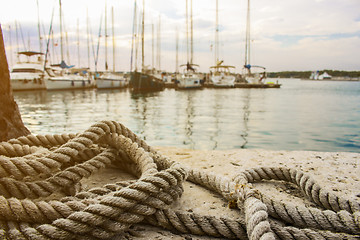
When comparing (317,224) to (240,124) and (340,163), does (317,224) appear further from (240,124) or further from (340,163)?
(240,124)

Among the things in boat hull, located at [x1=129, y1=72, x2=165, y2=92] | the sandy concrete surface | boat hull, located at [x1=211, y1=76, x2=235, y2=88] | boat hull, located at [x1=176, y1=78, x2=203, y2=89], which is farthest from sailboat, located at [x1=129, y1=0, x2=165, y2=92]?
the sandy concrete surface

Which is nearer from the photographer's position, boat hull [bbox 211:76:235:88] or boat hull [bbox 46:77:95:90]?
boat hull [bbox 46:77:95:90]

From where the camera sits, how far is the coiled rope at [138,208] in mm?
1234

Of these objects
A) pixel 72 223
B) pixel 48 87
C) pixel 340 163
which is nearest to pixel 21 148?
pixel 72 223

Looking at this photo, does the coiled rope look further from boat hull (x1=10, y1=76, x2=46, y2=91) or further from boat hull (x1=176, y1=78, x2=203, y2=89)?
boat hull (x1=176, y1=78, x2=203, y2=89)

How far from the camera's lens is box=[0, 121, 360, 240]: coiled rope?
4.05 ft

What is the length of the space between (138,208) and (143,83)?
28.1m

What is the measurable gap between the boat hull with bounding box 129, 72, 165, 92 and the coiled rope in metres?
26.6

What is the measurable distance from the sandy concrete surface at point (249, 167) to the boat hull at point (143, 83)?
83.0ft

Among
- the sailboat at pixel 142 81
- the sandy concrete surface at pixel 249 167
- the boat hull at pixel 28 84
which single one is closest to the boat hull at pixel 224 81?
the sailboat at pixel 142 81

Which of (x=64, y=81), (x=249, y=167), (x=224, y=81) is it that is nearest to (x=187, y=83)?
(x=224, y=81)

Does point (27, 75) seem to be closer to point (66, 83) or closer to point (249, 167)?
point (66, 83)

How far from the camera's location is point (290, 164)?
2.68 metres

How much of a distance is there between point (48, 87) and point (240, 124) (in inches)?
963
